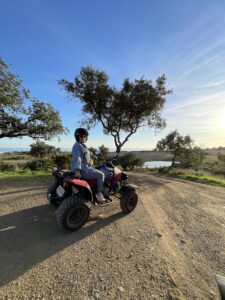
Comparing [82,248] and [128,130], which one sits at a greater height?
[128,130]

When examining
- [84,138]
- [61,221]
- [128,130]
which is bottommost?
[61,221]

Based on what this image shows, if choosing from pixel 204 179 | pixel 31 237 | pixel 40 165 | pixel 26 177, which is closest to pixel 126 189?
pixel 31 237

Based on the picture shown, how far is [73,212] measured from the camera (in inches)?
164

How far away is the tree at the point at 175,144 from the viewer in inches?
1088

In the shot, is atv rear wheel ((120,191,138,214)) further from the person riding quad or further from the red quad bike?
the person riding quad

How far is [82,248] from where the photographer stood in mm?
3523

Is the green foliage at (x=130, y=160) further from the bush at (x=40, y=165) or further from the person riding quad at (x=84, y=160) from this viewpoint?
the person riding quad at (x=84, y=160)

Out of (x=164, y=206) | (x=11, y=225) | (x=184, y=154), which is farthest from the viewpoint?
(x=184, y=154)

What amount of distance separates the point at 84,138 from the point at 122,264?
280cm

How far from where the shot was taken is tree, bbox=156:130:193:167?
27.6 m

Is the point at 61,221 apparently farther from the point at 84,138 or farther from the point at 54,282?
the point at 84,138

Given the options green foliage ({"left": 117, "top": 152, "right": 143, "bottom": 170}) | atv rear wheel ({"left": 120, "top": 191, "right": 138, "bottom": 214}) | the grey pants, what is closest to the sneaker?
the grey pants

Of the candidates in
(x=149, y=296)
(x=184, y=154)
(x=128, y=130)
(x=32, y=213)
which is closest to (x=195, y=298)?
(x=149, y=296)

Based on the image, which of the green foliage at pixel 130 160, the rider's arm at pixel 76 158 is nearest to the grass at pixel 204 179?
the rider's arm at pixel 76 158
